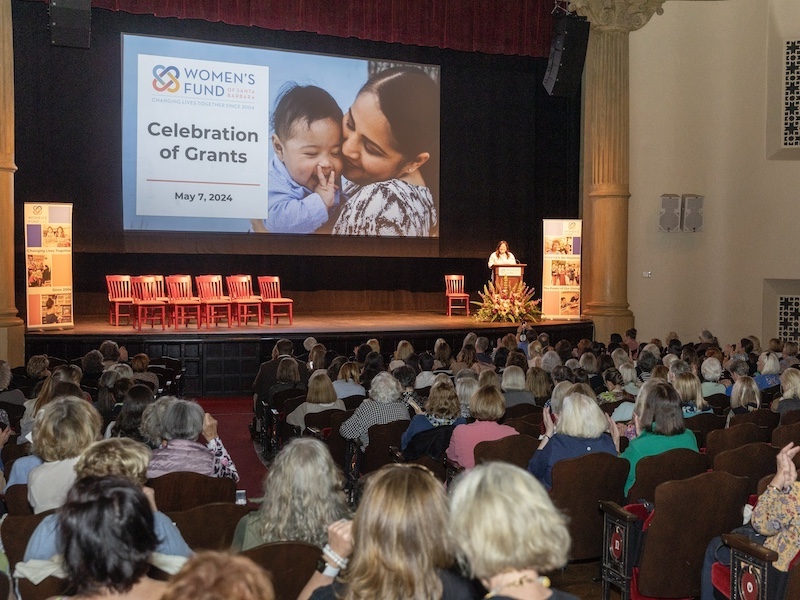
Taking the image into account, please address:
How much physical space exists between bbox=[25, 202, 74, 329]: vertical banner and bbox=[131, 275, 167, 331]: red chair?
92 cm

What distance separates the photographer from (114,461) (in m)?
2.79

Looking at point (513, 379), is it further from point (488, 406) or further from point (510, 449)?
point (510, 449)

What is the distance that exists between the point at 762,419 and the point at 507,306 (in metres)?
8.13

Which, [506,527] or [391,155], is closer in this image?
[506,527]

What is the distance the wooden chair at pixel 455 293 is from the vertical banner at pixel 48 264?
20.4 feet

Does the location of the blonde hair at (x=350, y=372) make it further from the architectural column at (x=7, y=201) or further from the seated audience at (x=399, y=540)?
the architectural column at (x=7, y=201)

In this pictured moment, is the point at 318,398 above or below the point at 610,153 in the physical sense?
below

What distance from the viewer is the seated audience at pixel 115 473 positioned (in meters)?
2.54

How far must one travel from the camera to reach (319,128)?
13.8 metres

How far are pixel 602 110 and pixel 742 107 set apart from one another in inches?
93.2

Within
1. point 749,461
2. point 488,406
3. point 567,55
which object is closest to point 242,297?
point 567,55

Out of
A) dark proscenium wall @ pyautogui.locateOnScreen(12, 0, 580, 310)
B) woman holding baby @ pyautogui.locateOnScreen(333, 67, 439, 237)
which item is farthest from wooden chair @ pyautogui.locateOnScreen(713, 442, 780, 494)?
woman holding baby @ pyautogui.locateOnScreen(333, 67, 439, 237)

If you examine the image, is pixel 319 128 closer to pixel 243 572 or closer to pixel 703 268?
pixel 703 268

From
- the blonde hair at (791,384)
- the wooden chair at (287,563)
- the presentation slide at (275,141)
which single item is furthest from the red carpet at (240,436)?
the presentation slide at (275,141)
